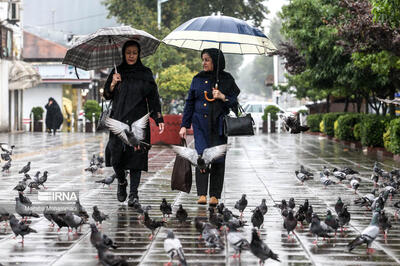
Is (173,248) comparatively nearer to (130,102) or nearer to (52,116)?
(130,102)

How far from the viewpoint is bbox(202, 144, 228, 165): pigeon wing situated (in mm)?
8047

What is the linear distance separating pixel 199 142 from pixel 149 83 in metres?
1.00

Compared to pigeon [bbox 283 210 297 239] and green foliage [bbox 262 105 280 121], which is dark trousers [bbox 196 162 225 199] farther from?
green foliage [bbox 262 105 280 121]

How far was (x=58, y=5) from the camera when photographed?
2810 inches

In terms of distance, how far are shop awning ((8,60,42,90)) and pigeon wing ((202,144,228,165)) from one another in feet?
102

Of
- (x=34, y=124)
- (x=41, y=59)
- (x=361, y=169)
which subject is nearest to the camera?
(x=361, y=169)

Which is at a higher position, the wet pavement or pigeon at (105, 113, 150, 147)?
pigeon at (105, 113, 150, 147)

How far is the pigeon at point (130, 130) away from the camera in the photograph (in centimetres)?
805

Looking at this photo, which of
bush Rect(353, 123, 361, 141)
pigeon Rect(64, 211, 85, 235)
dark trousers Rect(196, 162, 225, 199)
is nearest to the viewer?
pigeon Rect(64, 211, 85, 235)

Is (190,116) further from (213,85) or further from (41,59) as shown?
(41,59)

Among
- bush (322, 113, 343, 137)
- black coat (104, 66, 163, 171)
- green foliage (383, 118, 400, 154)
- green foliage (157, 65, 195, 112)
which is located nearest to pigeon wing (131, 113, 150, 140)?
black coat (104, 66, 163, 171)

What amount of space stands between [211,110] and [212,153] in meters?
0.62

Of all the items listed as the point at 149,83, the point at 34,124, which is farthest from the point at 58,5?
the point at 149,83

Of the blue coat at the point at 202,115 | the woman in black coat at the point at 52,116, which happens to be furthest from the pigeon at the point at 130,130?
the woman in black coat at the point at 52,116
